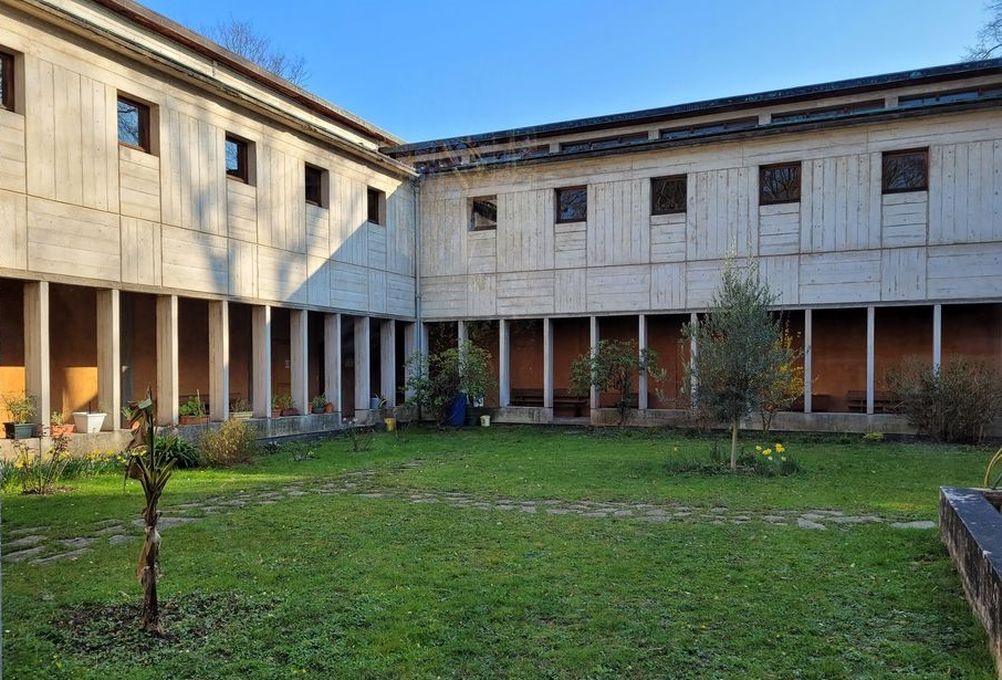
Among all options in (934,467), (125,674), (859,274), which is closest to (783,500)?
(934,467)

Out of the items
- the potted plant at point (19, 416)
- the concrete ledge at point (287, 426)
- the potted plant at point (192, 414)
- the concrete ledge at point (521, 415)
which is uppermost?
the potted plant at point (19, 416)

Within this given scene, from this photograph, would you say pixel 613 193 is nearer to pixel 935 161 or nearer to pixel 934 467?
pixel 935 161

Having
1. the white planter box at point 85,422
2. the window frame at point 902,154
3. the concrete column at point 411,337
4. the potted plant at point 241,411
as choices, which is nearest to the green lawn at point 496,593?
the white planter box at point 85,422

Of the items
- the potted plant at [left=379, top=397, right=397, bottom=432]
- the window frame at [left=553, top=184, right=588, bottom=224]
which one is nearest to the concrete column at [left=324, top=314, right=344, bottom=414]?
the potted plant at [left=379, top=397, right=397, bottom=432]

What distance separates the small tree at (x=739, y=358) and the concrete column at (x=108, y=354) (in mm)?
10342

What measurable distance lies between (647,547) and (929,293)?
13.5 metres

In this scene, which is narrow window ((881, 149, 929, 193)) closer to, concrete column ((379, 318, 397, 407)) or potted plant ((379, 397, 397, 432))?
concrete column ((379, 318, 397, 407))

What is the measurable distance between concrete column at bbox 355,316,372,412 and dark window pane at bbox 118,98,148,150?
7355 mm

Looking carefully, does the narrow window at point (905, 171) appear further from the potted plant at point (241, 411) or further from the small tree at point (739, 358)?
the potted plant at point (241, 411)

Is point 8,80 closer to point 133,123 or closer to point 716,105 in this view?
point 133,123

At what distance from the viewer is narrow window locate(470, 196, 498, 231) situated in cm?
2091

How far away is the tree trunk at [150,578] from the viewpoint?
439cm

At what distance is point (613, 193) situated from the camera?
758 inches

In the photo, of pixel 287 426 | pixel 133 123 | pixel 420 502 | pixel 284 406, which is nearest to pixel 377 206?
pixel 284 406
